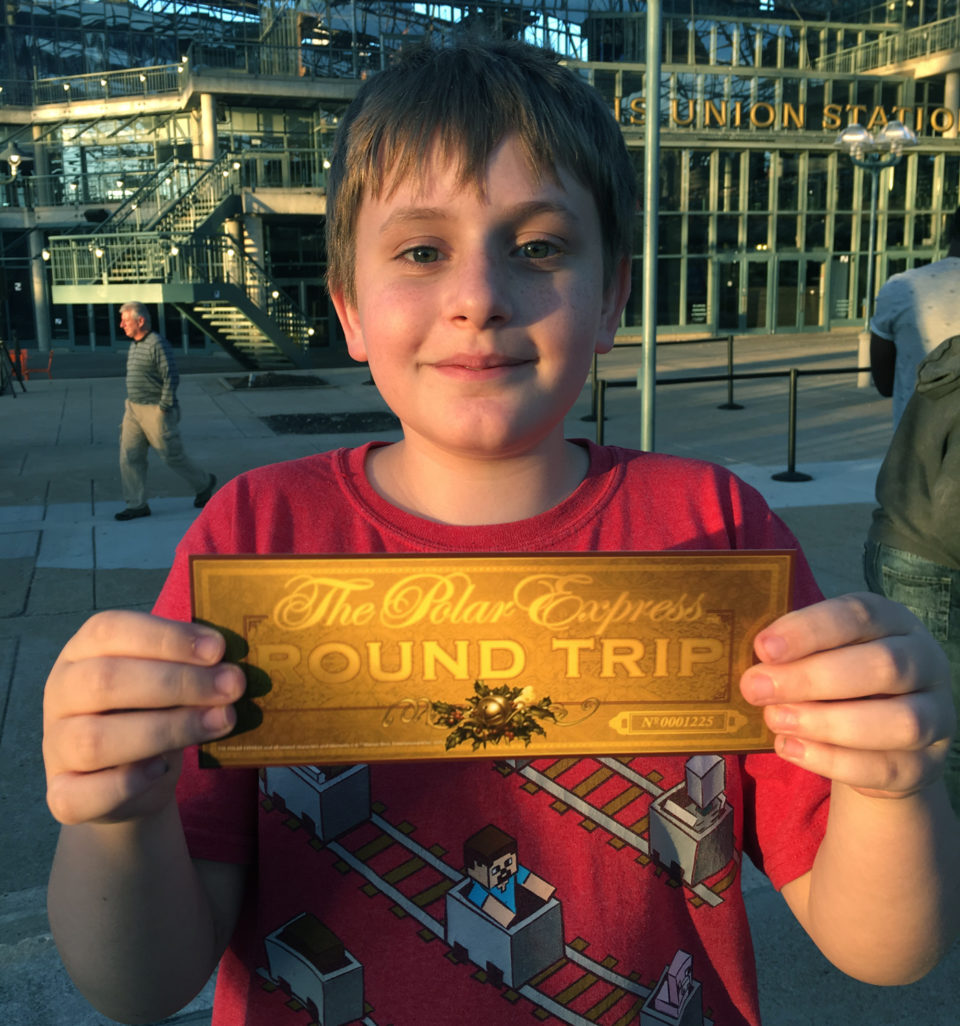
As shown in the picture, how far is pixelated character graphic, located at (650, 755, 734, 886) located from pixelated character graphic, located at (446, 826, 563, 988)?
170 millimetres

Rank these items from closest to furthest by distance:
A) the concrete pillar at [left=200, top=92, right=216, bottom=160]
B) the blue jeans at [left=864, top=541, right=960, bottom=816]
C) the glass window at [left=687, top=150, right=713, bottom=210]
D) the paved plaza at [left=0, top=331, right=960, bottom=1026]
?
1. the paved plaza at [left=0, top=331, right=960, bottom=1026]
2. the blue jeans at [left=864, top=541, right=960, bottom=816]
3. the concrete pillar at [left=200, top=92, right=216, bottom=160]
4. the glass window at [left=687, top=150, right=713, bottom=210]

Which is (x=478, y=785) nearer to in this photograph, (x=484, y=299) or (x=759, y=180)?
(x=484, y=299)

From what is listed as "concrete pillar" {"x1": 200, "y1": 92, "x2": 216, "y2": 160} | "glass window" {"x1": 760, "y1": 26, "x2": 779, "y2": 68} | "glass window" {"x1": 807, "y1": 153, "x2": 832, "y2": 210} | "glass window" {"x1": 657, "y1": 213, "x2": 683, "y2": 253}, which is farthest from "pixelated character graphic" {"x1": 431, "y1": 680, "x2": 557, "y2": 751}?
"glass window" {"x1": 760, "y1": 26, "x2": 779, "y2": 68}

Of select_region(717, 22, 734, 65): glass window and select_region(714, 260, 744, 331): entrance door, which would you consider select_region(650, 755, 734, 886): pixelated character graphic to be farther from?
select_region(717, 22, 734, 65): glass window

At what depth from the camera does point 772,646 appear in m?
1.08

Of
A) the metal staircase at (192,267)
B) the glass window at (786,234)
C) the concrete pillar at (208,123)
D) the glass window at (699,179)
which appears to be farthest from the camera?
the glass window at (786,234)

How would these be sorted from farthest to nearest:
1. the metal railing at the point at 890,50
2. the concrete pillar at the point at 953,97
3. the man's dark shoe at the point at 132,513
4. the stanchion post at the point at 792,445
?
the metal railing at the point at 890,50
the concrete pillar at the point at 953,97
the stanchion post at the point at 792,445
the man's dark shoe at the point at 132,513

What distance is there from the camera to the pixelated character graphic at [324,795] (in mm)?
1333

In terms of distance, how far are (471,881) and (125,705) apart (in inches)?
21.6

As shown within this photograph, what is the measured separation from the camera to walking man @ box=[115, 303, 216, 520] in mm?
8500

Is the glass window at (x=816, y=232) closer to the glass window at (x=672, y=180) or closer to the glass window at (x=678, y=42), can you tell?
the glass window at (x=672, y=180)

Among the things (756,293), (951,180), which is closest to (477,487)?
(756,293)

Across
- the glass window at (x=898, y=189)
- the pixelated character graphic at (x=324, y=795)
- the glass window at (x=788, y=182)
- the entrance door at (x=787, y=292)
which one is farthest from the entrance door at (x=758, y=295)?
the pixelated character graphic at (x=324, y=795)

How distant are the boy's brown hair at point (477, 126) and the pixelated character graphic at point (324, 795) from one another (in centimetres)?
73
